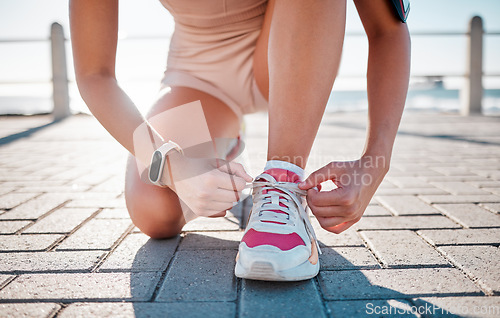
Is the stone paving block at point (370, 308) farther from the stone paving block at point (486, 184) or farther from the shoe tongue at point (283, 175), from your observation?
the stone paving block at point (486, 184)

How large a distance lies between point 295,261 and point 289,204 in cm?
17

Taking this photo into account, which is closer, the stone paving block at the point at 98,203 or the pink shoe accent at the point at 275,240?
the pink shoe accent at the point at 275,240

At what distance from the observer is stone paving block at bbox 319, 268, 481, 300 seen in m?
0.89

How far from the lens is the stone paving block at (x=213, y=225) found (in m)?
1.38

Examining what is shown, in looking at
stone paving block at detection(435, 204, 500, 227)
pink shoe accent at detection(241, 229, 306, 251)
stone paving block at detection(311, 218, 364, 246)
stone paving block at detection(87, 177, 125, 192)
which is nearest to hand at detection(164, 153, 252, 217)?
pink shoe accent at detection(241, 229, 306, 251)

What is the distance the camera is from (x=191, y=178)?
0.97 m

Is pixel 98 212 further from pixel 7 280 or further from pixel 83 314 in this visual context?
pixel 83 314

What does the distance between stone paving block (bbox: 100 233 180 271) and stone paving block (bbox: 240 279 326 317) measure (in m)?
0.28

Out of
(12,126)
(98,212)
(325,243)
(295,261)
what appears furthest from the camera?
(12,126)

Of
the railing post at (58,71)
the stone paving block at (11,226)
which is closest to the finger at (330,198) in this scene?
the stone paving block at (11,226)

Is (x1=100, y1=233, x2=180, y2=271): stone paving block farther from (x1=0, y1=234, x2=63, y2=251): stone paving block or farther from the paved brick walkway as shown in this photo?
A: (x1=0, y1=234, x2=63, y2=251): stone paving block

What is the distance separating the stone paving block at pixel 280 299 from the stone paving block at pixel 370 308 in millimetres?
35

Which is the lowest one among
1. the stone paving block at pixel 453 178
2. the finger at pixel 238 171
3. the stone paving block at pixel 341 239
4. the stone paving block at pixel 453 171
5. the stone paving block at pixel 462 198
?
the stone paving block at pixel 341 239

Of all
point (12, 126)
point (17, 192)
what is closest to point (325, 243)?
point (17, 192)
